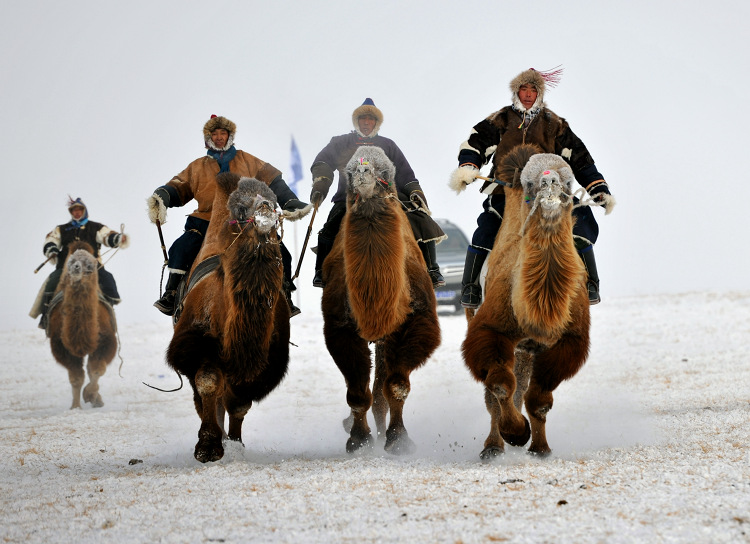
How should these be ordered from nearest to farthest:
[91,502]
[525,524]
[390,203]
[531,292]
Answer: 1. [525,524]
2. [91,502]
3. [531,292]
4. [390,203]

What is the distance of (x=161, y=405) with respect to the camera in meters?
10.8

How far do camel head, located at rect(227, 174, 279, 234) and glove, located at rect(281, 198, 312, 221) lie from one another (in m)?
0.29

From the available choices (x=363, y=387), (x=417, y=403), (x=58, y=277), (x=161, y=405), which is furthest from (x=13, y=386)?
(x=363, y=387)

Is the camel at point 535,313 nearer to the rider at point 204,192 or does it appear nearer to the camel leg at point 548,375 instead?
the camel leg at point 548,375

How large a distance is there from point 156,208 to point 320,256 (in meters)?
1.40

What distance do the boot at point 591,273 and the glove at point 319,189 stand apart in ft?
7.12

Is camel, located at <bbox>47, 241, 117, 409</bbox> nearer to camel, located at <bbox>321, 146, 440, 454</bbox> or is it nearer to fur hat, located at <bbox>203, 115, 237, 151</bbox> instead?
fur hat, located at <bbox>203, 115, 237, 151</bbox>

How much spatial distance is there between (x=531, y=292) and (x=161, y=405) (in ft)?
21.6

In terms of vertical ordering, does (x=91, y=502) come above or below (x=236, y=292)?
below

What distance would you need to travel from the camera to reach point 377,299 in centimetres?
618

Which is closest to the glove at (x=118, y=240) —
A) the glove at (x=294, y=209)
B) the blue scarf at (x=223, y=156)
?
the blue scarf at (x=223, y=156)

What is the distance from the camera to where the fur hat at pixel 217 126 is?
7133mm

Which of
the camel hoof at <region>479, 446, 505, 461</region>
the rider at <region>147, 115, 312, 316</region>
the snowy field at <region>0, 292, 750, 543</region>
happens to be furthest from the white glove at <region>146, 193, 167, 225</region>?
the camel hoof at <region>479, 446, 505, 461</region>

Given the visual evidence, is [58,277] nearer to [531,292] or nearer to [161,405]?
[161,405]
